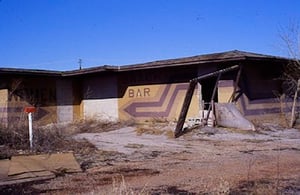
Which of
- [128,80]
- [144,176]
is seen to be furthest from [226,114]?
[144,176]

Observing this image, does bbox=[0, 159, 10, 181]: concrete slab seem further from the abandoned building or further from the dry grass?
the abandoned building

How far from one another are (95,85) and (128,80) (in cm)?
279

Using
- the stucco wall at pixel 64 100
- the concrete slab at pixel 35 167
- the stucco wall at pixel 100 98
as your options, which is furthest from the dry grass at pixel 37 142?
the stucco wall at pixel 64 100

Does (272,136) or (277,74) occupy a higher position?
(277,74)

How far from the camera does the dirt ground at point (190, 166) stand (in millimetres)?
7293

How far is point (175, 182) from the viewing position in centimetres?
788

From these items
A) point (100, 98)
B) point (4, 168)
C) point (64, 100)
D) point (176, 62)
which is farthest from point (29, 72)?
point (4, 168)

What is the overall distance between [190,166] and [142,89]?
13.9 m

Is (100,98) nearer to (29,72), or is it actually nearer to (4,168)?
(29,72)

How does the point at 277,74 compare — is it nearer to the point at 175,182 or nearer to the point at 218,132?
the point at 218,132

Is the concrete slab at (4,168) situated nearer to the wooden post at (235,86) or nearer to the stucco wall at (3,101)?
the wooden post at (235,86)

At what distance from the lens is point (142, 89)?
23.5 meters

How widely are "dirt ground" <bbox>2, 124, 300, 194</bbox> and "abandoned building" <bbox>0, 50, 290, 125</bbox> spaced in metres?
3.92

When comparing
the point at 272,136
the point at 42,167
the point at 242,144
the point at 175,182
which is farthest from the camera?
the point at 272,136
